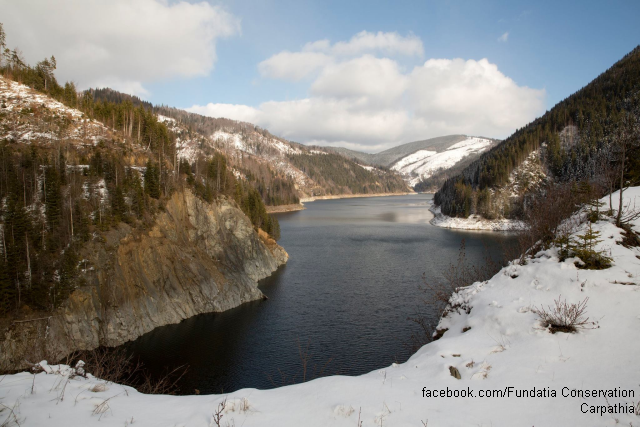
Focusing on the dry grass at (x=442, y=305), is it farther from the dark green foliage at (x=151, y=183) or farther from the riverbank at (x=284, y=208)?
the riverbank at (x=284, y=208)

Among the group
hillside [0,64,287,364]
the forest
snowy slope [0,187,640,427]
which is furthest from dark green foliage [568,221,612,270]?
the forest

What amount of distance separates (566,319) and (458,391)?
4.19m

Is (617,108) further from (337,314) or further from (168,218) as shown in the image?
(168,218)

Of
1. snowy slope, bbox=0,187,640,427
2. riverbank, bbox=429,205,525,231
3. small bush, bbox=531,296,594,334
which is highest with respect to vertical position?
small bush, bbox=531,296,594,334

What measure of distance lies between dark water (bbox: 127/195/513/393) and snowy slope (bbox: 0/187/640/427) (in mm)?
13791

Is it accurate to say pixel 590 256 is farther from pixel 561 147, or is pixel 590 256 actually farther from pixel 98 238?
pixel 561 147

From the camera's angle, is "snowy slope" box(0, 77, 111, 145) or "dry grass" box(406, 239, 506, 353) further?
"snowy slope" box(0, 77, 111, 145)

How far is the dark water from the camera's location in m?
22.9

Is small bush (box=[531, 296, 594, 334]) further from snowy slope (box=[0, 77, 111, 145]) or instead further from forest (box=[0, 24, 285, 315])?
snowy slope (box=[0, 77, 111, 145])

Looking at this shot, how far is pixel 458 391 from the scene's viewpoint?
7.60 m

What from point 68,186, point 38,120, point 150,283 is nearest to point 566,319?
point 150,283

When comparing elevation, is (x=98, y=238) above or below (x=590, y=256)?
below

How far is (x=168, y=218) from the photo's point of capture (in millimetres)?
36938

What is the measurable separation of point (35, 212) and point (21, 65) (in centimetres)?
5249
